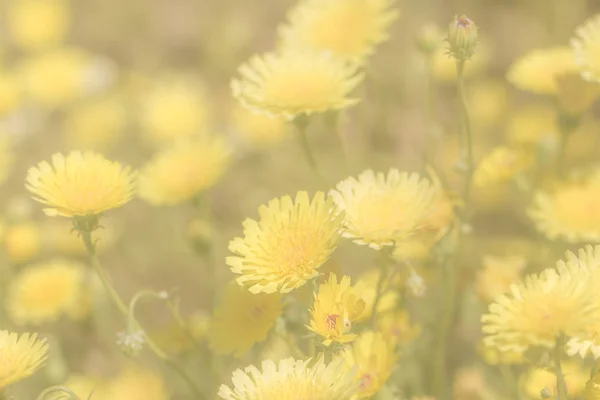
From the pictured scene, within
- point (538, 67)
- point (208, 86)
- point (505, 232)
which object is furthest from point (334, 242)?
point (208, 86)

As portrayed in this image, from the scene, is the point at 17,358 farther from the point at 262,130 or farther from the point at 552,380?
the point at 262,130

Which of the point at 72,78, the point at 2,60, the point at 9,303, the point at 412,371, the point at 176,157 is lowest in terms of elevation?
the point at 412,371

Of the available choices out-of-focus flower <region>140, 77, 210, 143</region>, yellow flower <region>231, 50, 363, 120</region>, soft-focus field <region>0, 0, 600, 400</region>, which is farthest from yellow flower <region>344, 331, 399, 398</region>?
out-of-focus flower <region>140, 77, 210, 143</region>

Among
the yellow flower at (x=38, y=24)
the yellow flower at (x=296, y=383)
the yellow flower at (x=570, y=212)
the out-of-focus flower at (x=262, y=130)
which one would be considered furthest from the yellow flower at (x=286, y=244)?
the yellow flower at (x=38, y=24)

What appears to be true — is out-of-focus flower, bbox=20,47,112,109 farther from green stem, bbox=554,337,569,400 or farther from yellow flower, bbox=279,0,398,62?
green stem, bbox=554,337,569,400

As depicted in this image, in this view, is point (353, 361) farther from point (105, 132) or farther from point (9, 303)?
point (105, 132)

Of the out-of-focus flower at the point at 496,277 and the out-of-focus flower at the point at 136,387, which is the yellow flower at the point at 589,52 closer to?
the out-of-focus flower at the point at 496,277
